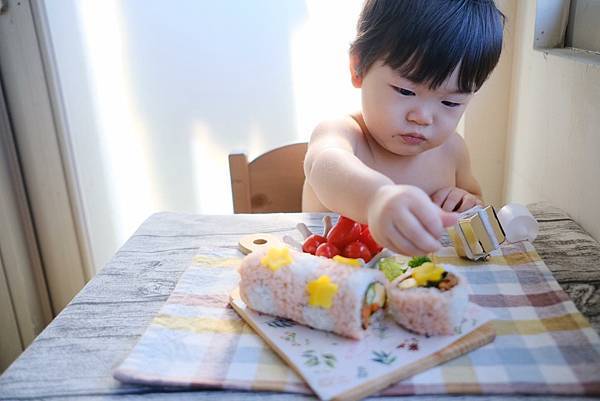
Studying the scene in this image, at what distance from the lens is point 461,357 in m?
0.39

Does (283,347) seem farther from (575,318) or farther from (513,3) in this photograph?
(513,3)

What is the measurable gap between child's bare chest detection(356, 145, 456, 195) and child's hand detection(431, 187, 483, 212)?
17 mm

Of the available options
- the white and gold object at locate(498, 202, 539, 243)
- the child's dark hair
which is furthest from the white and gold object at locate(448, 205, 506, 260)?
the child's dark hair

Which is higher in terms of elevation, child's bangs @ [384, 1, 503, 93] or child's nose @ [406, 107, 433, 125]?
child's bangs @ [384, 1, 503, 93]

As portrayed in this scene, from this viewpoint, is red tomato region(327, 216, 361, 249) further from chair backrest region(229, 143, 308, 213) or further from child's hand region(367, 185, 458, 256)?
chair backrest region(229, 143, 308, 213)

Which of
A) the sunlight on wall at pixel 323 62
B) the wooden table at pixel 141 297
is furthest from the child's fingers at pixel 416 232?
the sunlight on wall at pixel 323 62

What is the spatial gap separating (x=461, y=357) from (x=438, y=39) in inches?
11.6

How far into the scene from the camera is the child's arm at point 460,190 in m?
0.65

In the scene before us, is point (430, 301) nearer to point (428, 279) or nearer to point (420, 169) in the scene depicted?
point (428, 279)

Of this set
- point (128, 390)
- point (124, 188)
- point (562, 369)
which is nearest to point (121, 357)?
point (128, 390)

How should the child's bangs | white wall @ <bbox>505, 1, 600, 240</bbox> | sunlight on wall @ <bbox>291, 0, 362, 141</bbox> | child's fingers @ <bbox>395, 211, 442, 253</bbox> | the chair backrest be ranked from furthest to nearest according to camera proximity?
sunlight on wall @ <bbox>291, 0, 362, 141</bbox> < the chair backrest < white wall @ <bbox>505, 1, 600, 240</bbox> < the child's bangs < child's fingers @ <bbox>395, 211, 442, 253</bbox>

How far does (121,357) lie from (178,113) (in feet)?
2.55

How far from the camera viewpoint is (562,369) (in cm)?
37

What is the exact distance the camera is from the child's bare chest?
65 centimetres
